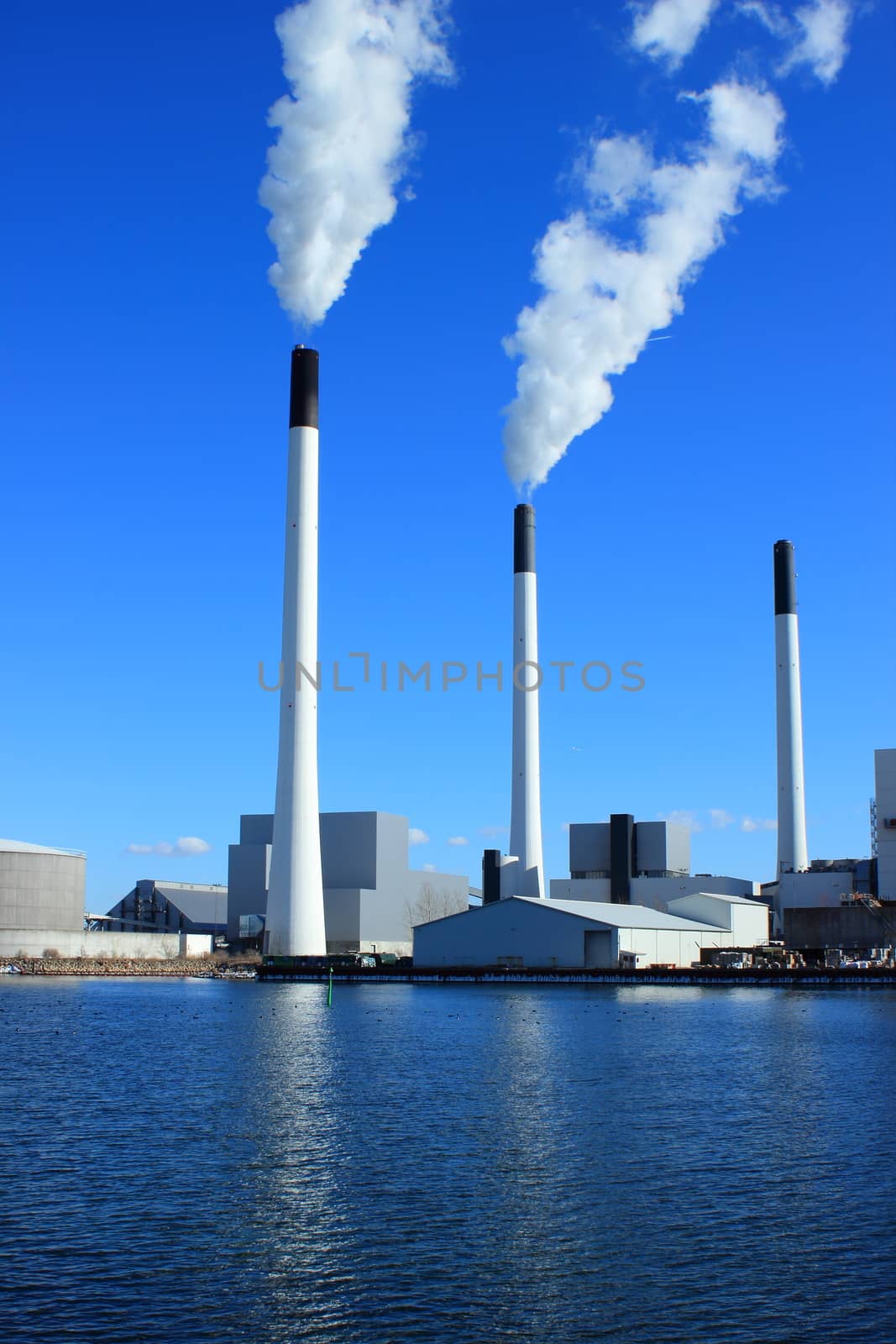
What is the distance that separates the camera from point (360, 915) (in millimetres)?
105000

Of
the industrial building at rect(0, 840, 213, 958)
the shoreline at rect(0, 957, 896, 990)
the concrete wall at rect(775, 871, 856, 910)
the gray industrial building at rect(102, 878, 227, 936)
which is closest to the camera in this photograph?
the shoreline at rect(0, 957, 896, 990)

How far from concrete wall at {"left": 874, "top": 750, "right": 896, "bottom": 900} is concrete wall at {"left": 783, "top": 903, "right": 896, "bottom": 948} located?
8.56 feet

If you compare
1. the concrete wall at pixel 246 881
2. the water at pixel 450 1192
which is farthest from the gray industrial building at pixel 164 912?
the water at pixel 450 1192

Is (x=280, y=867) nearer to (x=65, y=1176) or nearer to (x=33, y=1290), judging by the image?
(x=65, y=1176)

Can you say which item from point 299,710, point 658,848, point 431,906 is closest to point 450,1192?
point 299,710

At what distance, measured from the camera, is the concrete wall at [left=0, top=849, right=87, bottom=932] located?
324 ft

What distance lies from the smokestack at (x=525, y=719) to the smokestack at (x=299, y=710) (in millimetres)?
16714

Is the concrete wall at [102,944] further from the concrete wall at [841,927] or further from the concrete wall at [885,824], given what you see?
the concrete wall at [885,824]

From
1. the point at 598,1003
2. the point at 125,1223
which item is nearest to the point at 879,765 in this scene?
the point at 598,1003

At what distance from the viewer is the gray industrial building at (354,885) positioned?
105562 millimetres

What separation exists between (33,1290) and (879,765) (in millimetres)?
79057

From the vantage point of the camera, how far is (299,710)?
78.0 m

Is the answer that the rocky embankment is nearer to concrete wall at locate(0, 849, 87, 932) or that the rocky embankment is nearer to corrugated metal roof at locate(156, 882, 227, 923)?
concrete wall at locate(0, 849, 87, 932)

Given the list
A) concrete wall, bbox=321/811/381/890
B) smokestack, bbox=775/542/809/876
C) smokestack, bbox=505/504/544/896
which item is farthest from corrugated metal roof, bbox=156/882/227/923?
smokestack, bbox=775/542/809/876
